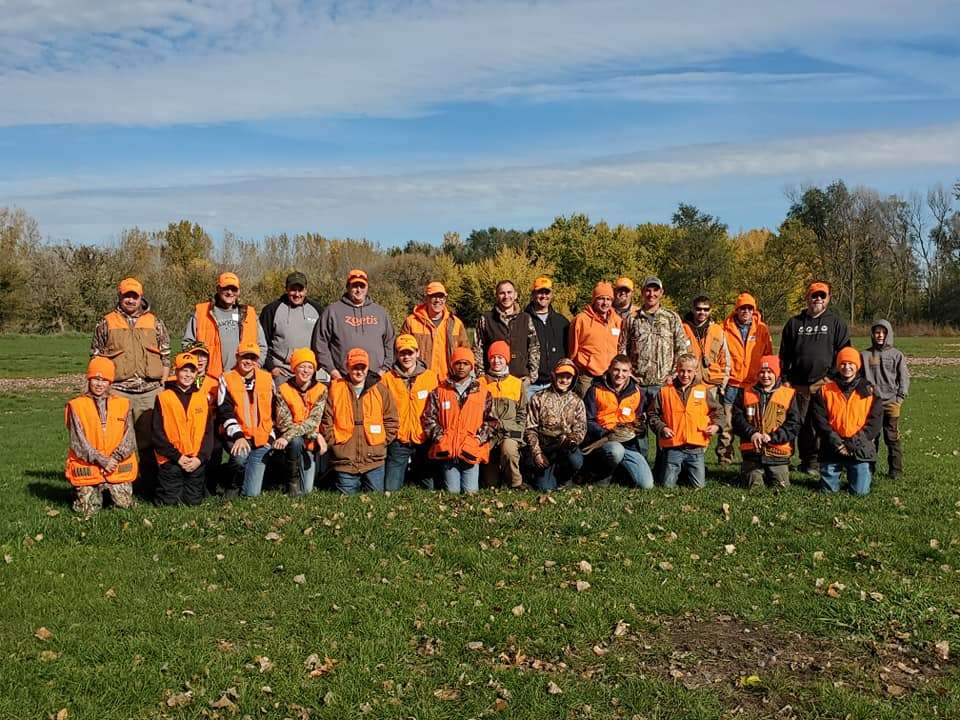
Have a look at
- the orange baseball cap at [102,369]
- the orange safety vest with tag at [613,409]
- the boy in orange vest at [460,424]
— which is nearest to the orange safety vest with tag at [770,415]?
the orange safety vest with tag at [613,409]

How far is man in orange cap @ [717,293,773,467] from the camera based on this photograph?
12.8 m

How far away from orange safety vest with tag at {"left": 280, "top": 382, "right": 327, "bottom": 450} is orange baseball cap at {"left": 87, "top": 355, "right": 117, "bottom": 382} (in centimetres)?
194

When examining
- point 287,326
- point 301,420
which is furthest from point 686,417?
point 287,326

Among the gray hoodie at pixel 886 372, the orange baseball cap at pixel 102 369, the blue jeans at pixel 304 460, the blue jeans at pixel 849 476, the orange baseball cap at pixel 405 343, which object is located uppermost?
the orange baseball cap at pixel 405 343

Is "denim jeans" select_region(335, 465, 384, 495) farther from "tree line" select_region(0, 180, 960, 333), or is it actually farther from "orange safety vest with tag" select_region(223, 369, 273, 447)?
"tree line" select_region(0, 180, 960, 333)

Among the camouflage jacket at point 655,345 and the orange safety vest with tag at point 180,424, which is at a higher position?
the camouflage jacket at point 655,345

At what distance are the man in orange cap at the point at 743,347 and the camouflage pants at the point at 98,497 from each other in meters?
7.76

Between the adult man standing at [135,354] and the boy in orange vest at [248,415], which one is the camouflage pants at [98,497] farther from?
the boy in orange vest at [248,415]

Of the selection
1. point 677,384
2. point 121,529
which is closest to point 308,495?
point 121,529

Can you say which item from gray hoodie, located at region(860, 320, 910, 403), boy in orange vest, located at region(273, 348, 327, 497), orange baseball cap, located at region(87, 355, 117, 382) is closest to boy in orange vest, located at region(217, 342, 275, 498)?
boy in orange vest, located at region(273, 348, 327, 497)

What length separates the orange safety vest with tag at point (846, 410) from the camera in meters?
11.0

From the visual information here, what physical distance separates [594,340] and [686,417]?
5.20ft

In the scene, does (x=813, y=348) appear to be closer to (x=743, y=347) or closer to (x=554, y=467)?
Answer: (x=743, y=347)

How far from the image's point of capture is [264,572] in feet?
26.9
